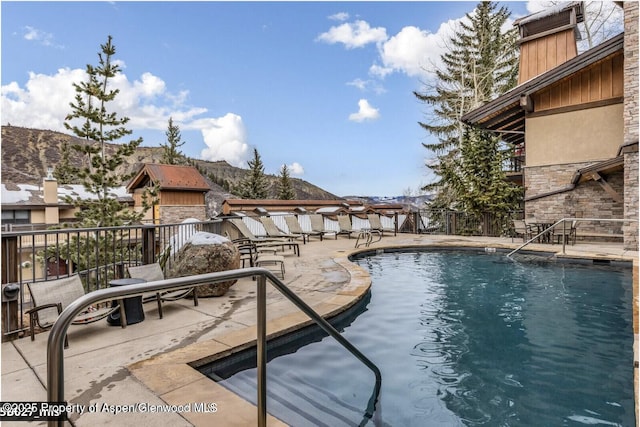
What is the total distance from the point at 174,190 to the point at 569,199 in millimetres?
20090

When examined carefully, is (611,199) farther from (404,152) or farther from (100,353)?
(404,152)

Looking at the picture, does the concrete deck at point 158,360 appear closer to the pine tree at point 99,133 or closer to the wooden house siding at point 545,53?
the pine tree at point 99,133

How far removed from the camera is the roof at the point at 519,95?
1080 centimetres

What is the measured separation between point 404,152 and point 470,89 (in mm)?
6261

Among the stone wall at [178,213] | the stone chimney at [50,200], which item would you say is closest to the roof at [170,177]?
the stone wall at [178,213]

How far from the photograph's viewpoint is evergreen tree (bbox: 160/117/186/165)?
36503 millimetres

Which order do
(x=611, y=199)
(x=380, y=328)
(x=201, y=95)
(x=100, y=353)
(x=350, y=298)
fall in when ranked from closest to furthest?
1. (x=100, y=353)
2. (x=380, y=328)
3. (x=350, y=298)
4. (x=611, y=199)
5. (x=201, y=95)

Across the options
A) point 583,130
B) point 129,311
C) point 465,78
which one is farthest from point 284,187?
point 129,311

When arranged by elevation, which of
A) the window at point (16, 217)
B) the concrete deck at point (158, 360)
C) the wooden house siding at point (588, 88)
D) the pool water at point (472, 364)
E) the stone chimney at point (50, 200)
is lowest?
the pool water at point (472, 364)

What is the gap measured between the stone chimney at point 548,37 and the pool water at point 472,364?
1183 cm

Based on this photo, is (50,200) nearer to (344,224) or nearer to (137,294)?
(344,224)

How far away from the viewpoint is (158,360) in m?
2.94

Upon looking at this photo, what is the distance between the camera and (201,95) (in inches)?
1439

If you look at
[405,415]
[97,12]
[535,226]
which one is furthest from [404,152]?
[405,415]
